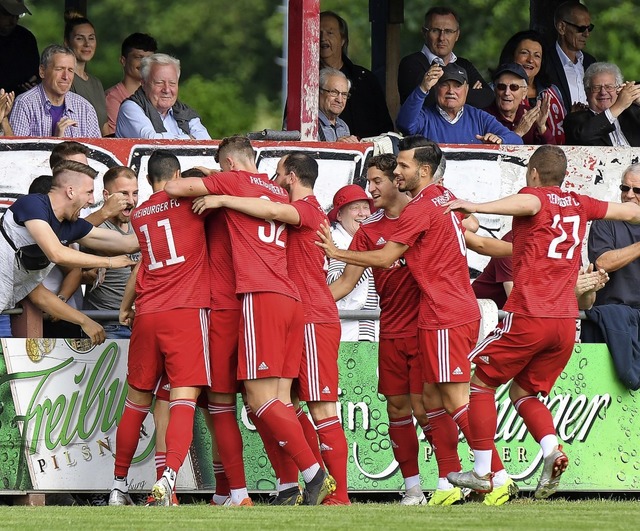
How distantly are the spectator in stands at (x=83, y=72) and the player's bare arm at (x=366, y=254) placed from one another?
405cm

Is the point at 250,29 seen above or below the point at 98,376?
above

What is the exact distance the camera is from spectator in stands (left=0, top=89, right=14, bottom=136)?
1105 centimetres

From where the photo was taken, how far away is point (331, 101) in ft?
38.9

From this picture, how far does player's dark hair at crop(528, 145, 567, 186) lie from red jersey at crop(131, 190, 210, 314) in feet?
7.14

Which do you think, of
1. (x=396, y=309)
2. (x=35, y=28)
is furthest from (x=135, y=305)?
(x=35, y=28)

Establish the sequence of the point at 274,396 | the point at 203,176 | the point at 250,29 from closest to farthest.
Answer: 1. the point at 274,396
2. the point at 203,176
3. the point at 250,29

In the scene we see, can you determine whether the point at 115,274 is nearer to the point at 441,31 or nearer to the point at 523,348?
the point at 523,348

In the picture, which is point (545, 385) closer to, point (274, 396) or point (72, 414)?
point (274, 396)

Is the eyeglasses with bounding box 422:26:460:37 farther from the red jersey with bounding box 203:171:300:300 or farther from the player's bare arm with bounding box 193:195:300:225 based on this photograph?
the player's bare arm with bounding box 193:195:300:225

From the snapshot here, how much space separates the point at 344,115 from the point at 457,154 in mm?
1508

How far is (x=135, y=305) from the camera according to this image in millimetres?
9141

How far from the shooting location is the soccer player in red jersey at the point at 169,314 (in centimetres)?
888

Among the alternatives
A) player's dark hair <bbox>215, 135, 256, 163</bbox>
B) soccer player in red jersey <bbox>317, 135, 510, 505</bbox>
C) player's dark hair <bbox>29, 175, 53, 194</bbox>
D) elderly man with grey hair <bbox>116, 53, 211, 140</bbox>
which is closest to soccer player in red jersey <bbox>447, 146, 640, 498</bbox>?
soccer player in red jersey <bbox>317, 135, 510, 505</bbox>

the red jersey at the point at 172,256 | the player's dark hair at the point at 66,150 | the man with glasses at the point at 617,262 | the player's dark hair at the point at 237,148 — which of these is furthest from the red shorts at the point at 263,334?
the man with glasses at the point at 617,262
